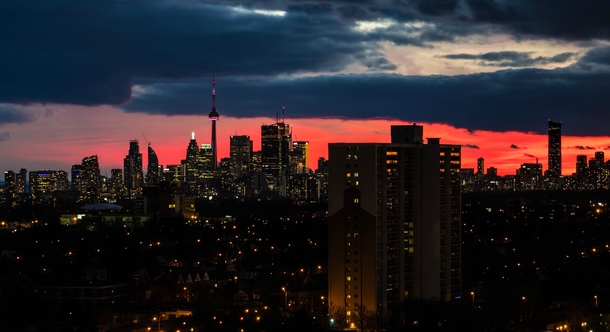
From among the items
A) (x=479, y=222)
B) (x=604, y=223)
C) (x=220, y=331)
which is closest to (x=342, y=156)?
(x=220, y=331)

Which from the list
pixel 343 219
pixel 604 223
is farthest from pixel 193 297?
pixel 604 223

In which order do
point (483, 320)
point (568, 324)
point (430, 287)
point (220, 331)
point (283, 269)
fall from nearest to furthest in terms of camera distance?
point (220, 331) → point (483, 320) → point (568, 324) → point (430, 287) → point (283, 269)

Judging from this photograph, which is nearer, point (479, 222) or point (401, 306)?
point (401, 306)

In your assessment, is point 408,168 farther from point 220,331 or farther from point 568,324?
point 220,331

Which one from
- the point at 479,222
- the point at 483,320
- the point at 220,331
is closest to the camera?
the point at 220,331

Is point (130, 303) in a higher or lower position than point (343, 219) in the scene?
lower

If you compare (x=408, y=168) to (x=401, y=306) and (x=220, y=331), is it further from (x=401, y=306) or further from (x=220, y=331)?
(x=220, y=331)

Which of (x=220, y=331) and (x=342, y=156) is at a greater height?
(x=342, y=156)
